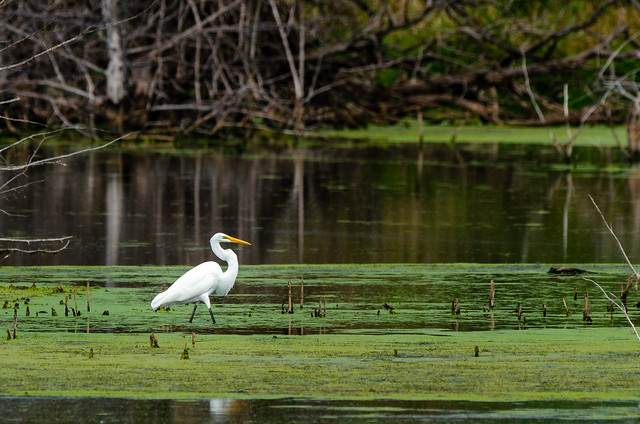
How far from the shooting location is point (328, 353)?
8.59 m

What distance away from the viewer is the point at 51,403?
714 cm

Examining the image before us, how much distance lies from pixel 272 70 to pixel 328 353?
25492mm

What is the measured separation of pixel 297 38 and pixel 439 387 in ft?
86.9

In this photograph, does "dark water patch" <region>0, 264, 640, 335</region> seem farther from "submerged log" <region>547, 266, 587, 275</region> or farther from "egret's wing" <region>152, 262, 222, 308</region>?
"egret's wing" <region>152, 262, 222, 308</region>

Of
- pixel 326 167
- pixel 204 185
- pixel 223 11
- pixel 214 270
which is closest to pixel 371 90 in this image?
pixel 223 11

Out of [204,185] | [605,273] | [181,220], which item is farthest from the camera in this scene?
[204,185]

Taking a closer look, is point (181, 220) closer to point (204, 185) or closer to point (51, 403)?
point (204, 185)

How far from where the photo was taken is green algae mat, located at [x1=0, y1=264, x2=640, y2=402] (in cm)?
761

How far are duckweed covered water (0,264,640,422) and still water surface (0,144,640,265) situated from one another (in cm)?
161

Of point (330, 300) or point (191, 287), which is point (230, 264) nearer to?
point (191, 287)

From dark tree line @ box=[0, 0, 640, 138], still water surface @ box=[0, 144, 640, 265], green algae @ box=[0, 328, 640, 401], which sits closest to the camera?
green algae @ box=[0, 328, 640, 401]

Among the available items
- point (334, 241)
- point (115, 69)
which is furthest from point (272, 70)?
point (334, 241)

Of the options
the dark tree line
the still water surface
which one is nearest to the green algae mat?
the still water surface

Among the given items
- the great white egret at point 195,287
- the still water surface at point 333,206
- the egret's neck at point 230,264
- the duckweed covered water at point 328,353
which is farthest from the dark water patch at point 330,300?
the still water surface at point 333,206
